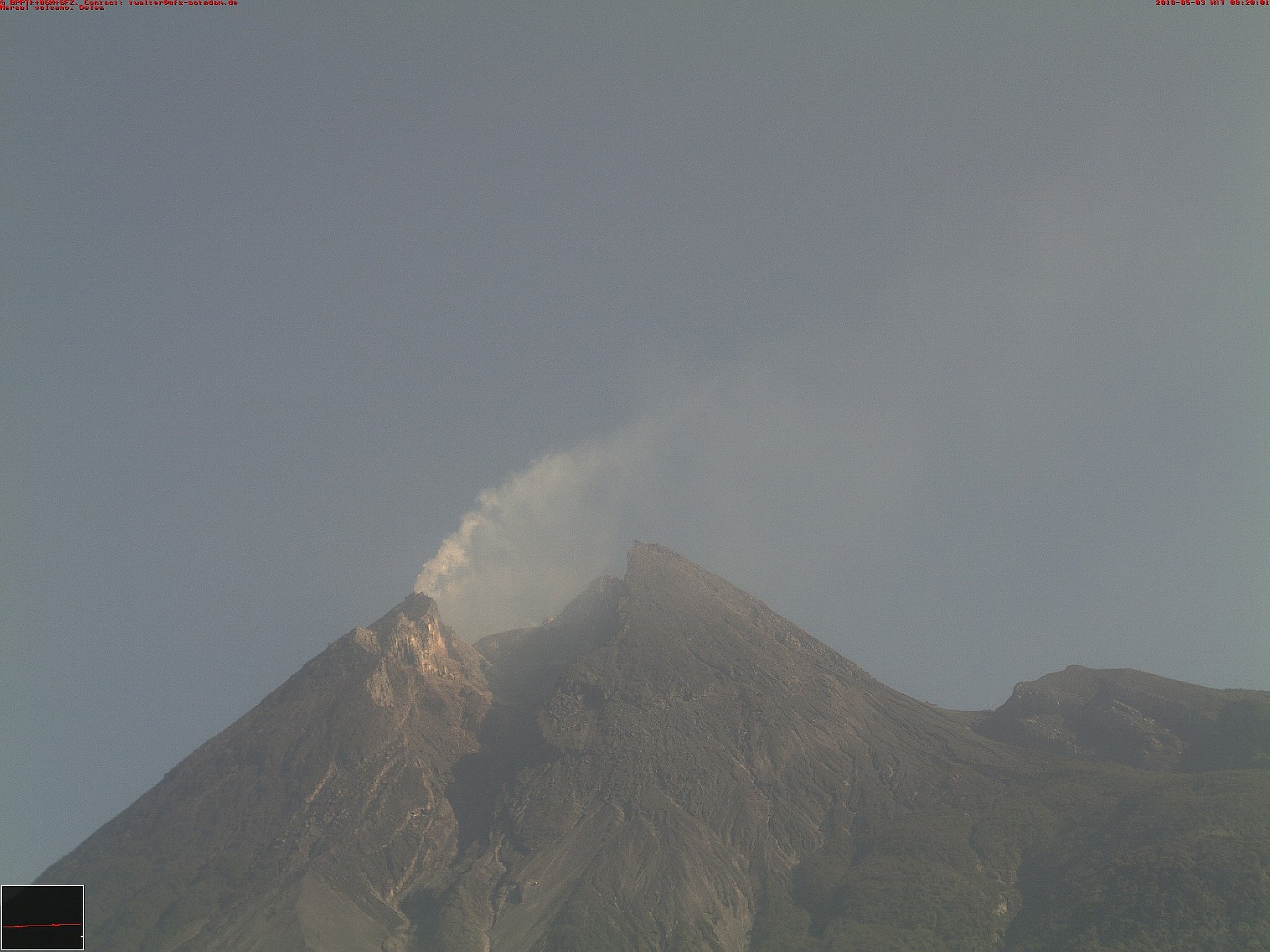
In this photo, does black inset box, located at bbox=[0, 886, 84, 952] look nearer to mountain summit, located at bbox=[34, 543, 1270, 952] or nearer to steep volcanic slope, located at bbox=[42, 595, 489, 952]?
mountain summit, located at bbox=[34, 543, 1270, 952]

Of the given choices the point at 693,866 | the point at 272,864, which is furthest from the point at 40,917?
the point at 272,864

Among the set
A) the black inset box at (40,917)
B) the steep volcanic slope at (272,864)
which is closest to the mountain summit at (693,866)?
the steep volcanic slope at (272,864)

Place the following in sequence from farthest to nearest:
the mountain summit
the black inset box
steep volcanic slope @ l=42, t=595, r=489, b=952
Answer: steep volcanic slope @ l=42, t=595, r=489, b=952 < the mountain summit < the black inset box

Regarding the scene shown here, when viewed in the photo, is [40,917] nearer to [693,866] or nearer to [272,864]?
A: [693,866]

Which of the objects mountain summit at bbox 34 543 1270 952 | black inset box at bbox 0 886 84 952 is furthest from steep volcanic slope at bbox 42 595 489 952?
black inset box at bbox 0 886 84 952

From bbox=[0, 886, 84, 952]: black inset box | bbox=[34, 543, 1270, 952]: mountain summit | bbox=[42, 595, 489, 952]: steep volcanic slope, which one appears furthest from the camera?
bbox=[42, 595, 489, 952]: steep volcanic slope

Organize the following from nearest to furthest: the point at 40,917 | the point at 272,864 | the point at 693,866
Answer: the point at 40,917, the point at 693,866, the point at 272,864

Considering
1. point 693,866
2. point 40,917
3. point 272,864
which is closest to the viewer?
point 40,917

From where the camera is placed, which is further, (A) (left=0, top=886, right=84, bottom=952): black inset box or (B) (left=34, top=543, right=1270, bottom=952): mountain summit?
(B) (left=34, top=543, right=1270, bottom=952): mountain summit
